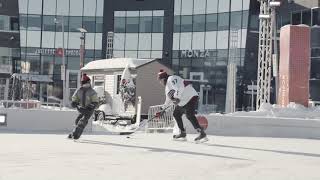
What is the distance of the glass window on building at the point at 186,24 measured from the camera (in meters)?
60.5

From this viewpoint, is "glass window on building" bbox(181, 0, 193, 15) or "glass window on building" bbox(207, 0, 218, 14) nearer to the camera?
"glass window on building" bbox(207, 0, 218, 14)

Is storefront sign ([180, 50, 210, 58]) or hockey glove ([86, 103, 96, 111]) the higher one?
storefront sign ([180, 50, 210, 58])

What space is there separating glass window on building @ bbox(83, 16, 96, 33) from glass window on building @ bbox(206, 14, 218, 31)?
12.9m

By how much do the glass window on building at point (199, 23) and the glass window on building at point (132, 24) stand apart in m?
6.77

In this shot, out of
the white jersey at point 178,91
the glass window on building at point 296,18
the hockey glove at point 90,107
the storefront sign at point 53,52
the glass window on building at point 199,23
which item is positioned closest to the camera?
the white jersey at point 178,91

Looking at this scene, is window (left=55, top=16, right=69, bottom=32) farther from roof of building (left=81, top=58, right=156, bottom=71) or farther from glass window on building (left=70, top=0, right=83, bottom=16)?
roof of building (left=81, top=58, right=156, bottom=71)

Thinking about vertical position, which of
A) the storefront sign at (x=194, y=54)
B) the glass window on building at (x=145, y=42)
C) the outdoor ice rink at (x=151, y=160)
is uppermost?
the glass window on building at (x=145, y=42)

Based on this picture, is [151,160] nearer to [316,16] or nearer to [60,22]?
[316,16]

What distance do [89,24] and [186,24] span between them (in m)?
11.1

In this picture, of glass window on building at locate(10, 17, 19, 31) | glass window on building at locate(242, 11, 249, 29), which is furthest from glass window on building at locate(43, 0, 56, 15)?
glass window on building at locate(242, 11, 249, 29)

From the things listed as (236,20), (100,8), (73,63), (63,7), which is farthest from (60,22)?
(236,20)

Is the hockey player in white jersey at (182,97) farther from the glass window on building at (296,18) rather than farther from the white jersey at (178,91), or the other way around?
the glass window on building at (296,18)

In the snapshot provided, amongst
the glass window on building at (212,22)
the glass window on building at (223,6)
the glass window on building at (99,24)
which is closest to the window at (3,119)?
the glass window on building at (212,22)

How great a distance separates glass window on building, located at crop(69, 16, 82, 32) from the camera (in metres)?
63.9
